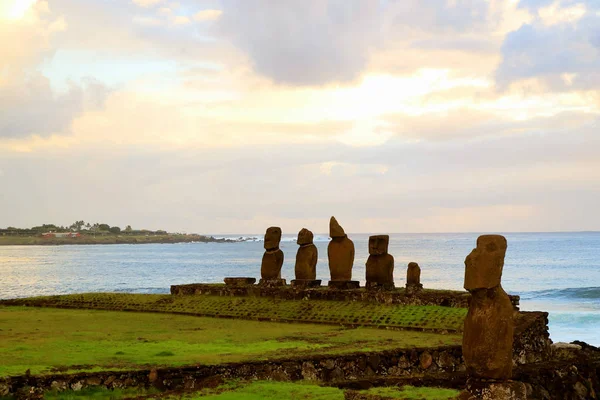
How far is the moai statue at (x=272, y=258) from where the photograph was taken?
31.5m

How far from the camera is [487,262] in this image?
11898 millimetres

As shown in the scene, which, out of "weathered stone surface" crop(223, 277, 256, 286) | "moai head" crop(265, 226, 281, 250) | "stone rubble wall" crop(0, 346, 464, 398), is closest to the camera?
"stone rubble wall" crop(0, 346, 464, 398)

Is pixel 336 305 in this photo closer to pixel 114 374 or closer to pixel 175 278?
pixel 114 374

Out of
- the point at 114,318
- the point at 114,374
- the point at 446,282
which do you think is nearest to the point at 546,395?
the point at 114,374

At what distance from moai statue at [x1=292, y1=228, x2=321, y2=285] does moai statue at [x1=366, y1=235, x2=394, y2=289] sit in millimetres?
3371

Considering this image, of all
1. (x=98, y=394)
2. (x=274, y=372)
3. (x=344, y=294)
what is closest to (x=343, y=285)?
(x=344, y=294)

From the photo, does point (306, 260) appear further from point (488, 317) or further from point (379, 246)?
point (488, 317)

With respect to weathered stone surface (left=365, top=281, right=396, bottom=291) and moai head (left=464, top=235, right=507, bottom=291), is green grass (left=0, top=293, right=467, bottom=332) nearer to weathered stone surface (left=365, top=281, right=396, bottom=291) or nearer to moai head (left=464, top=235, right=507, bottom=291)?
weathered stone surface (left=365, top=281, right=396, bottom=291)

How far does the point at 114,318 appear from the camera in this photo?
1046 inches

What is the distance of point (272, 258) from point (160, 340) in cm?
1165

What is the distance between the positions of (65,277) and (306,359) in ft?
264

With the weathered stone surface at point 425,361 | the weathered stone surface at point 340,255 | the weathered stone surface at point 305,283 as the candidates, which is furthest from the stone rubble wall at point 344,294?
the weathered stone surface at point 425,361

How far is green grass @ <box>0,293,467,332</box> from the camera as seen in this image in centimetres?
2300

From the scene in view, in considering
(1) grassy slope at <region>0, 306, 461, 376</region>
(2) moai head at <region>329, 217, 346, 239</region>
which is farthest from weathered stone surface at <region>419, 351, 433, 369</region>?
(2) moai head at <region>329, 217, 346, 239</region>
